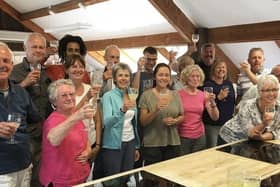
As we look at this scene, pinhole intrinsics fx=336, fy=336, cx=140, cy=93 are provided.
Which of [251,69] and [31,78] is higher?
[251,69]

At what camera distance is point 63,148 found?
78.4 inches

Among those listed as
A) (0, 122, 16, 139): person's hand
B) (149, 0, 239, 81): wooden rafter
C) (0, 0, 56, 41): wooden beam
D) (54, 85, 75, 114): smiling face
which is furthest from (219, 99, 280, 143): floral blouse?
(0, 0, 56, 41): wooden beam

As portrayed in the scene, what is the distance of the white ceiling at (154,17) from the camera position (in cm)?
416

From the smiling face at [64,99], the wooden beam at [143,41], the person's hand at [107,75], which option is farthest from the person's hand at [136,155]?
the wooden beam at [143,41]

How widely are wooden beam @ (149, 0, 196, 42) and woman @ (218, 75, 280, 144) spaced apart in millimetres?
2255

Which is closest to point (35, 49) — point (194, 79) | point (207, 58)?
point (194, 79)

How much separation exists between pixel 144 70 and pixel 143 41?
2695 millimetres

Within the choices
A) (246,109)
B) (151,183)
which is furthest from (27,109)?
(246,109)

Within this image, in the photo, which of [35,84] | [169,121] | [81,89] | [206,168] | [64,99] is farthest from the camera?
[169,121]

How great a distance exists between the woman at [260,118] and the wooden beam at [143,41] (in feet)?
8.64

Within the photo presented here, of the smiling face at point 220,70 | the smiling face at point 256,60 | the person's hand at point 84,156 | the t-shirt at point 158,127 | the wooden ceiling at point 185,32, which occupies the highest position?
the wooden ceiling at point 185,32

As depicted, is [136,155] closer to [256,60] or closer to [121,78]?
[121,78]

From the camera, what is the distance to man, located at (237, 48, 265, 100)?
3.38 meters

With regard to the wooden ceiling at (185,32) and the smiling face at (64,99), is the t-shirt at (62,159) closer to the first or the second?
the smiling face at (64,99)
